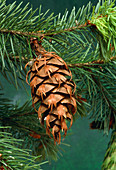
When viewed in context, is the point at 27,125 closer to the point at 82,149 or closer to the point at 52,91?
the point at 52,91

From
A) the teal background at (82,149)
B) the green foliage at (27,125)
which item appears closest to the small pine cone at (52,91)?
the green foliage at (27,125)

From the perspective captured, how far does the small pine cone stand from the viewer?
0.54 ft

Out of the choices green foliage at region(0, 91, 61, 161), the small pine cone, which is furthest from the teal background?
the small pine cone

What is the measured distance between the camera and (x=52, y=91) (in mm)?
166

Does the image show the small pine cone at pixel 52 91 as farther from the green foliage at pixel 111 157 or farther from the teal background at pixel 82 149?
the teal background at pixel 82 149

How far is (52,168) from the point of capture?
2.27 ft

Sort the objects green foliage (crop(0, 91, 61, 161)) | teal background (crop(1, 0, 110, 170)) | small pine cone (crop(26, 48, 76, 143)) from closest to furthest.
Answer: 1. small pine cone (crop(26, 48, 76, 143))
2. green foliage (crop(0, 91, 61, 161))
3. teal background (crop(1, 0, 110, 170))

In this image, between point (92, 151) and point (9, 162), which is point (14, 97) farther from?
point (9, 162)

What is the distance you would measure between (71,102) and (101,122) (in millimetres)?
165

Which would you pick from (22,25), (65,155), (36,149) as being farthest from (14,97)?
(22,25)

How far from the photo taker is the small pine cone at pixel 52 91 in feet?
0.54

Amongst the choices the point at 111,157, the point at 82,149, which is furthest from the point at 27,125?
the point at 82,149

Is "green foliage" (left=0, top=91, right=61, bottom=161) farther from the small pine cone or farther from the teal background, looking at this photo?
the teal background

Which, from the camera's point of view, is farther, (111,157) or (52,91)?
(111,157)
